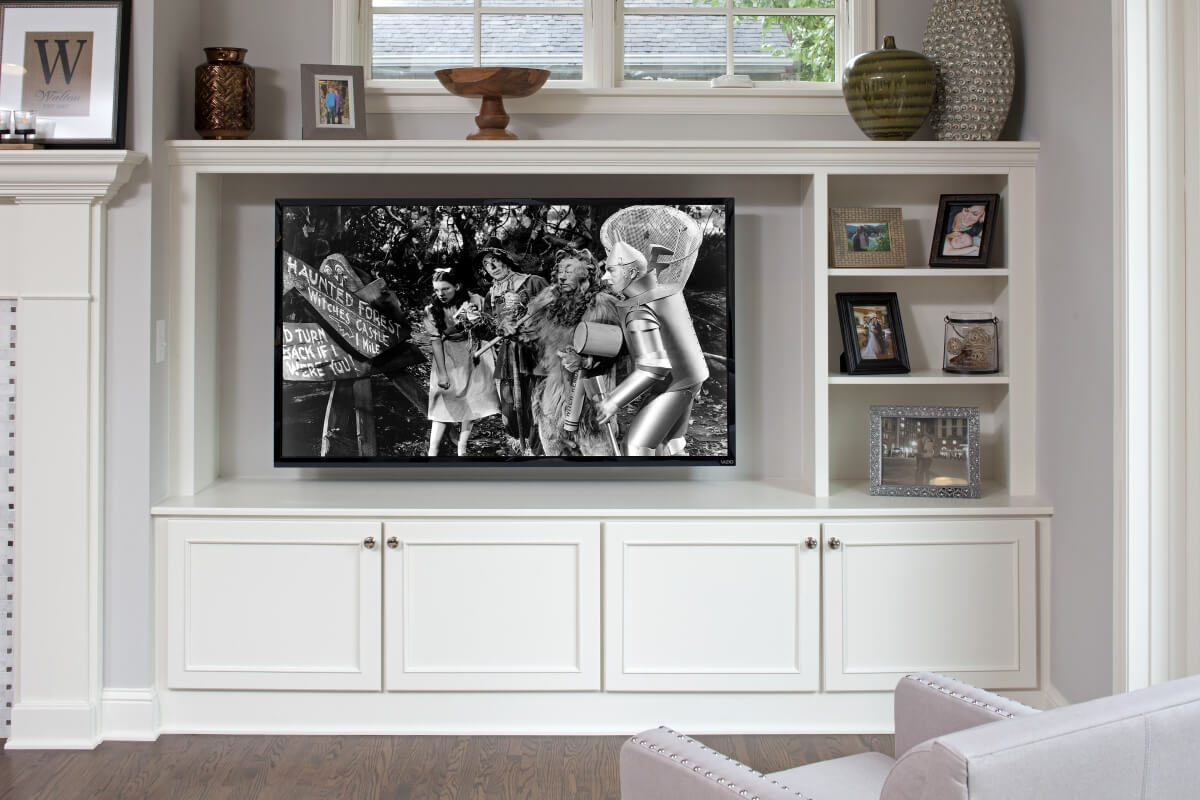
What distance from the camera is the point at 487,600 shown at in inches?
123

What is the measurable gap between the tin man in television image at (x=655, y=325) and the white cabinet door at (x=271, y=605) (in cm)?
86

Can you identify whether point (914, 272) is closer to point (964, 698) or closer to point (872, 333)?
point (872, 333)

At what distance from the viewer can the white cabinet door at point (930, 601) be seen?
3133mm

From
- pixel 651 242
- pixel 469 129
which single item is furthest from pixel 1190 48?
pixel 469 129

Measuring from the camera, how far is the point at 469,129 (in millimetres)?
3605

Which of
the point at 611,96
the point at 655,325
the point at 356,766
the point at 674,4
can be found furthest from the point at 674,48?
the point at 356,766

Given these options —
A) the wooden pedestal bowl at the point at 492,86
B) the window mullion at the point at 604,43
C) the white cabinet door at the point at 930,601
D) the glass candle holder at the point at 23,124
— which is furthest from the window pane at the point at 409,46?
the white cabinet door at the point at 930,601

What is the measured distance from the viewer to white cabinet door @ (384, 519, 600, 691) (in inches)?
123

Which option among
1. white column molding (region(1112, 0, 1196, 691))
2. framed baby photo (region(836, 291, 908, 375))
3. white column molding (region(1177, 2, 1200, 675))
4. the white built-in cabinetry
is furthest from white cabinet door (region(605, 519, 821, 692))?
white column molding (region(1177, 2, 1200, 675))

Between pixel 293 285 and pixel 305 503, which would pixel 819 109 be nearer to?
pixel 293 285

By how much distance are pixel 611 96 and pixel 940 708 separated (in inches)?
93.6

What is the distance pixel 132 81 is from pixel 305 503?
4.18 ft

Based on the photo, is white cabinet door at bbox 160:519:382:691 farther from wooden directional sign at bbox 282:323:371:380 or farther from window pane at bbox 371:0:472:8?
window pane at bbox 371:0:472:8

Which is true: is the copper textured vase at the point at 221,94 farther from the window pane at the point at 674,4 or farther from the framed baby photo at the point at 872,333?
the framed baby photo at the point at 872,333
